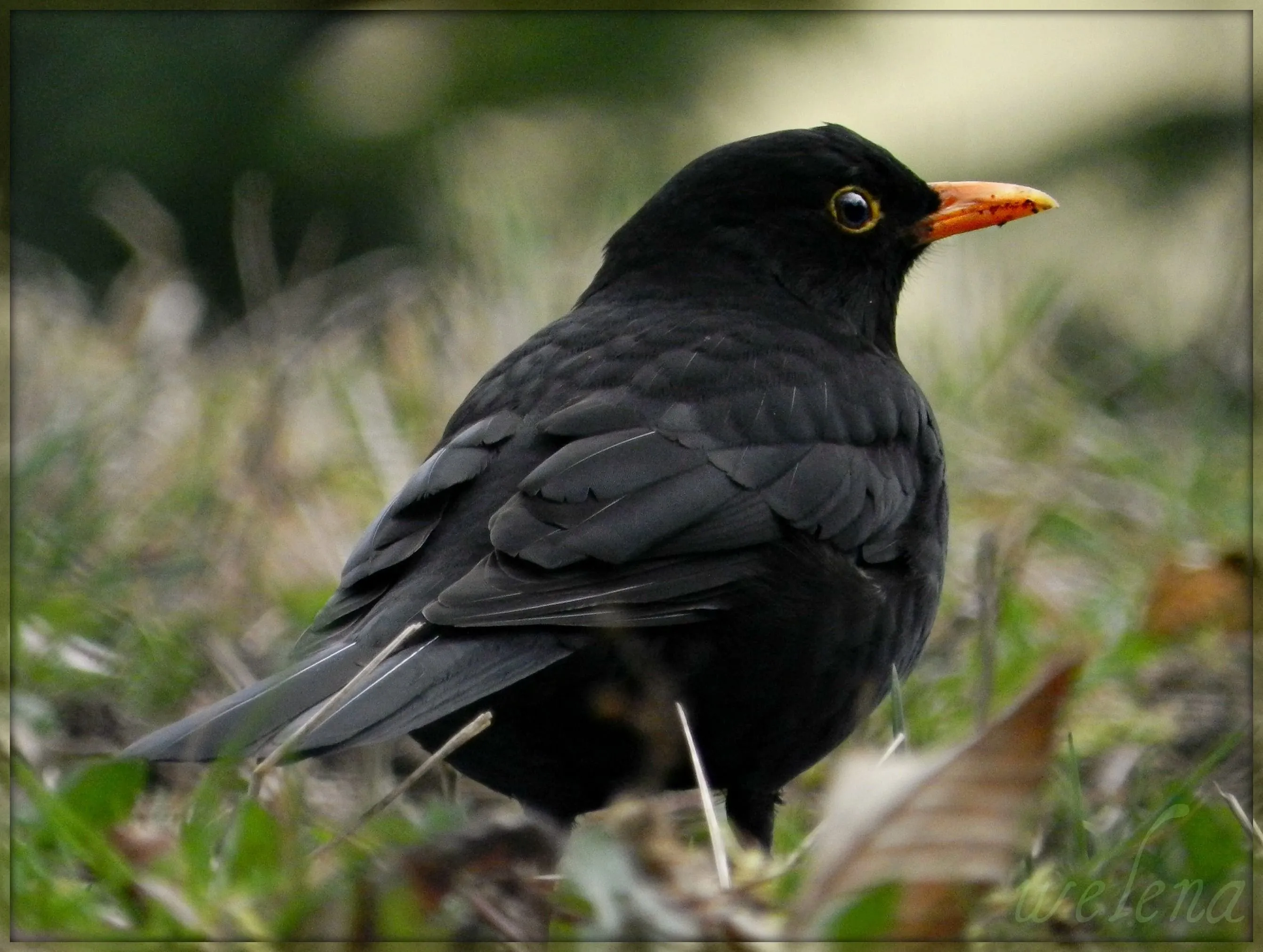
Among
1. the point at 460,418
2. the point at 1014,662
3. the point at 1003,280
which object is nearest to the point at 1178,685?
the point at 1014,662

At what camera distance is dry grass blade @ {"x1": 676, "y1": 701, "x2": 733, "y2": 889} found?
2.52 m

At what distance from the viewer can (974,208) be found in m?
4.45

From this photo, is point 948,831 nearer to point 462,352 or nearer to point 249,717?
point 249,717

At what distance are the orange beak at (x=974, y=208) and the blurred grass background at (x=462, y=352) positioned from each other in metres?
0.89

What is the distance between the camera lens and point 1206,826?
300 centimetres

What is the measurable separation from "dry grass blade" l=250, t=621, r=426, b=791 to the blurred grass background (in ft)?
0.31

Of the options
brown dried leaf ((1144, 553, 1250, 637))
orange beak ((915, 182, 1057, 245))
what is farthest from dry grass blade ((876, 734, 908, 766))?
orange beak ((915, 182, 1057, 245))

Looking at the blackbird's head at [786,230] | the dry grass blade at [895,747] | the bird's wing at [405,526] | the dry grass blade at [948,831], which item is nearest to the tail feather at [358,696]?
the bird's wing at [405,526]

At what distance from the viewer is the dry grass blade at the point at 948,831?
228 centimetres

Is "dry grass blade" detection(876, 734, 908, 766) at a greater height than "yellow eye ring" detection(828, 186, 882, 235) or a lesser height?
lesser

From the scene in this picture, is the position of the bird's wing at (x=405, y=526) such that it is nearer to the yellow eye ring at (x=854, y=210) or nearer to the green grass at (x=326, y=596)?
the green grass at (x=326, y=596)

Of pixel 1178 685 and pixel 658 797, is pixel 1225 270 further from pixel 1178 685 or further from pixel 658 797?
pixel 658 797

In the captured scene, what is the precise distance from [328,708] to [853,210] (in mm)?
2139

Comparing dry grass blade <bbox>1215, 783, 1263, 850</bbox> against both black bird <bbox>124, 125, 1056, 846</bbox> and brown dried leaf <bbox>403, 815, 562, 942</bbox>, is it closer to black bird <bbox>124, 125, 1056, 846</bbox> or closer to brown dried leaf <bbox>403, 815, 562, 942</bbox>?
black bird <bbox>124, 125, 1056, 846</bbox>
